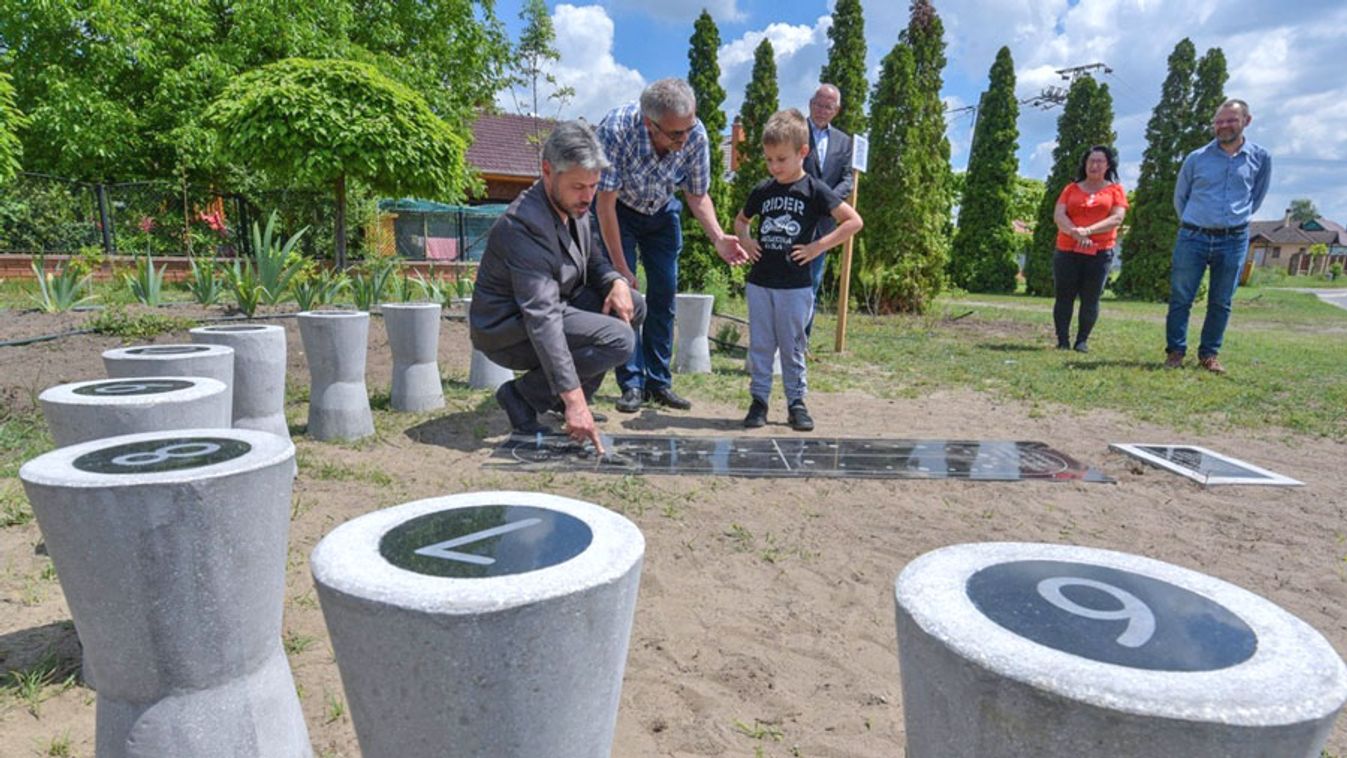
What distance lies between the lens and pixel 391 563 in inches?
48.9

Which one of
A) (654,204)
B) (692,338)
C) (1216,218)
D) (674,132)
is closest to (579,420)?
(674,132)

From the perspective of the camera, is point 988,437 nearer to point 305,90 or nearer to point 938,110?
point 305,90

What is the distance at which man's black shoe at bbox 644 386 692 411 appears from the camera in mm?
4945

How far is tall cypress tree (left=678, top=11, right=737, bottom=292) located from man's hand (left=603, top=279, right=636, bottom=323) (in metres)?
9.41

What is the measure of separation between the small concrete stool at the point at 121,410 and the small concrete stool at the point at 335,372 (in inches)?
65.9

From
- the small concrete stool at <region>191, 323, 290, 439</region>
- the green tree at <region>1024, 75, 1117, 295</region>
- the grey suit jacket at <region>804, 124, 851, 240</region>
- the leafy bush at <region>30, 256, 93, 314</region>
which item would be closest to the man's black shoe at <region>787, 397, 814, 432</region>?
the grey suit jacket at <region>804, 124, 851, 240</region>

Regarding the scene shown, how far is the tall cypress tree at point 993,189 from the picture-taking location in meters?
23.1

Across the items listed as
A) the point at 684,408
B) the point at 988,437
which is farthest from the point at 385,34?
the point at 988,437

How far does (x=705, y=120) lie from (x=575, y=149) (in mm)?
11954

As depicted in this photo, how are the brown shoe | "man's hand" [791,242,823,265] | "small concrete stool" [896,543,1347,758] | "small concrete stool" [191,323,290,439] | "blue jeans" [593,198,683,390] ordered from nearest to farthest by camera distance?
"small concrete stool" [896,543,1347,758], "small concrete stool" [191,323,290,439], "man's hand" [791,242,823,265], "blue jeans" [593,198,683,390], the brown shoe

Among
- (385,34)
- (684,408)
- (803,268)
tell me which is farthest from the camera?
(385,34)

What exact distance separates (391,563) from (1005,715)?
0.97 metres

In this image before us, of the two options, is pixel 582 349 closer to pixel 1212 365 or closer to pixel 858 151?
pixel 858 151

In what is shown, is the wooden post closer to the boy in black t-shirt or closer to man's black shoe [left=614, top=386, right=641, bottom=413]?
the boy in black t-shirt
